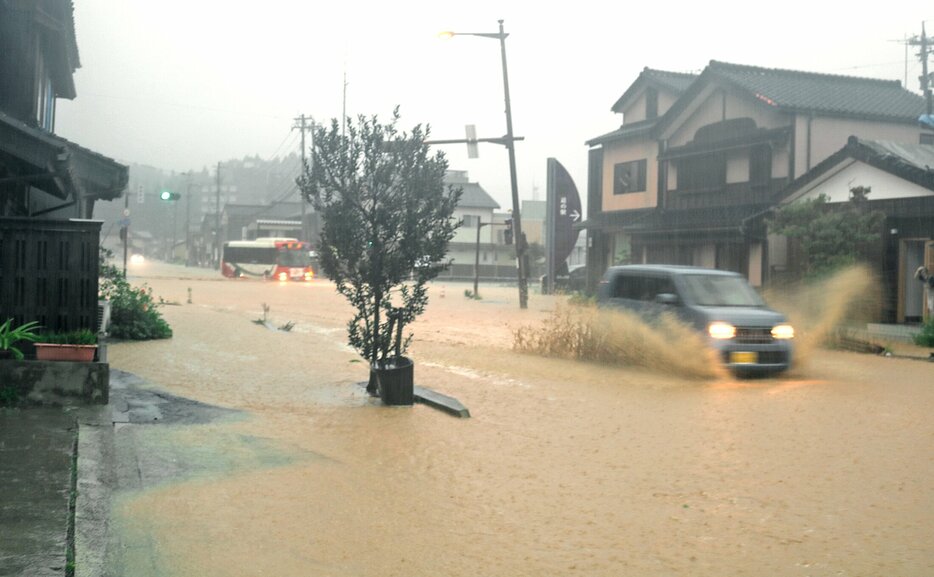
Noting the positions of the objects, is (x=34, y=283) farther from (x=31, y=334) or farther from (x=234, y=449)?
(x=234, y=449)

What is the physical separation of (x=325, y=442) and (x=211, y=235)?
118581 mm

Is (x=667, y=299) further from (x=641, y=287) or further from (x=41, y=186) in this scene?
(x=41, y=186)

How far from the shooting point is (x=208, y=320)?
2495 cm

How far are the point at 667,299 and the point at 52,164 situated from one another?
937cm

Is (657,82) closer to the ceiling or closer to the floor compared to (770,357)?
closer to the ceiling

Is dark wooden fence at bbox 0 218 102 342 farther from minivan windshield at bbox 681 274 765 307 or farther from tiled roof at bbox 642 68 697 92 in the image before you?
tiled roof at bbox 642 68 697 92

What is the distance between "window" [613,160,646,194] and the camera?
3969cm

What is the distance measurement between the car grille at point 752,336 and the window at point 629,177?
25.6 m

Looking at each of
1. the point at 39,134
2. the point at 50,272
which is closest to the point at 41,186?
the point at 39,134

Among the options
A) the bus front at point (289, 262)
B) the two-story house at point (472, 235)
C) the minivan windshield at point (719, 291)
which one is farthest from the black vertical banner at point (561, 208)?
the two-story house at point (472, 235)

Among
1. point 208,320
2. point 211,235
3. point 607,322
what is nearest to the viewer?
point 607,322

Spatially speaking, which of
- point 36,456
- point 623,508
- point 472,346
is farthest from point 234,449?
point 472,346

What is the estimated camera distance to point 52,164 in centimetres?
1212

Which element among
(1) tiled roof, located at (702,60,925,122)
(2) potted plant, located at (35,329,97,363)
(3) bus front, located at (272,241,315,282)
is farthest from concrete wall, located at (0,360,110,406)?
(3) bus front, located at (272,241,315,282)
